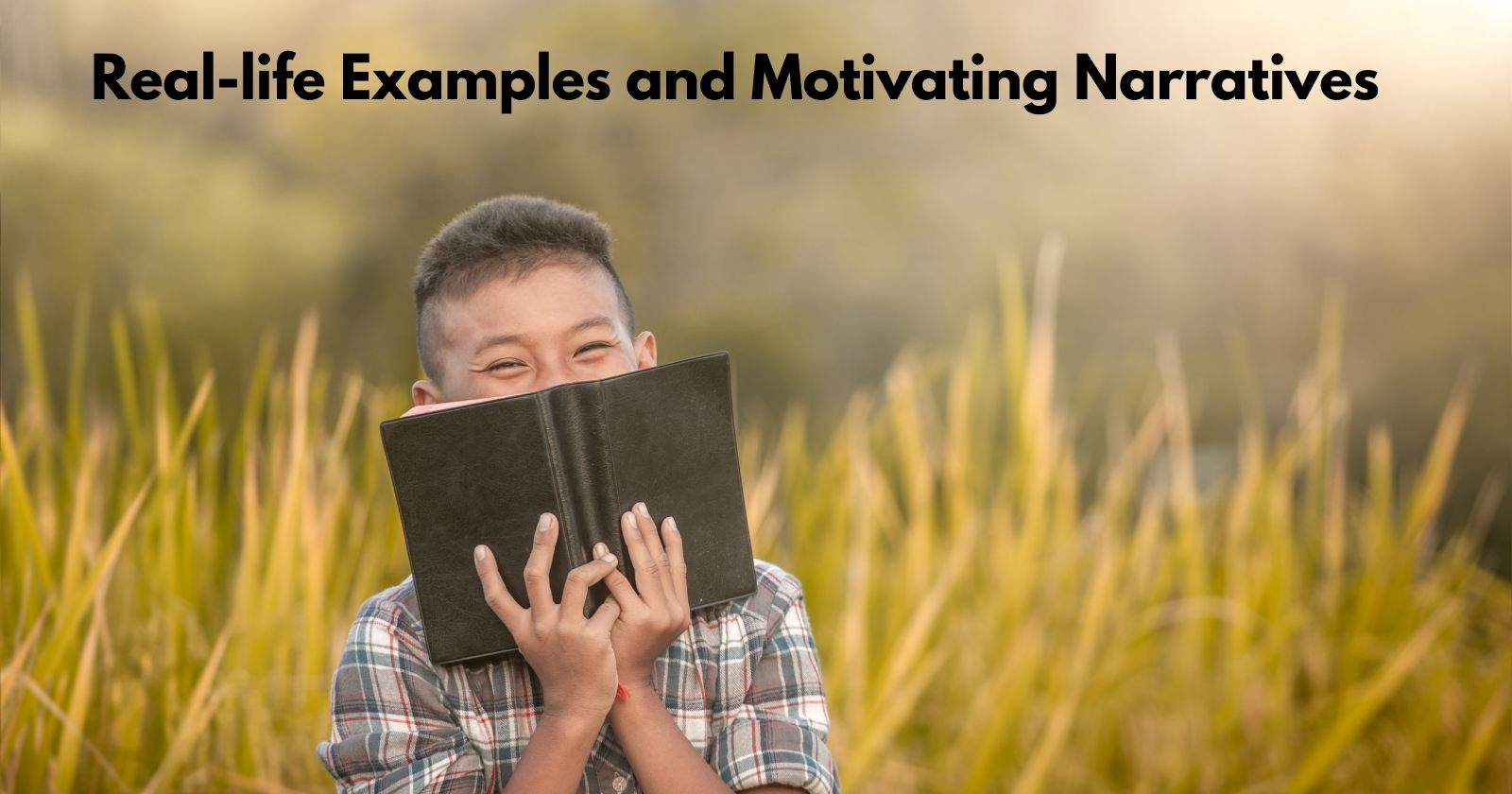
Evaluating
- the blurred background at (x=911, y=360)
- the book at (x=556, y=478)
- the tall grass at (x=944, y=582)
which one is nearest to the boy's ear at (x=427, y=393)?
the book at (x=556, y=478)

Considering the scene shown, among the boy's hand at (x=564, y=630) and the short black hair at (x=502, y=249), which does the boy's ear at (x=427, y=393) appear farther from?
the boy's hand at (x=564, y=630)

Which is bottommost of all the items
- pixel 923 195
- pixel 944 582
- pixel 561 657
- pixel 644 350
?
pixel 944 582

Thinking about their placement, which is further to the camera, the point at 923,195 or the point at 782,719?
the point at 923,195

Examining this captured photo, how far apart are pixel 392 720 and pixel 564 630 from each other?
0.75 feet

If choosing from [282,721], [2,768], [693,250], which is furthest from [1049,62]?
[2,768]

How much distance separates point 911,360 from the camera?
10.7 feet

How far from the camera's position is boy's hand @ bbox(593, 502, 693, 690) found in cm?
104

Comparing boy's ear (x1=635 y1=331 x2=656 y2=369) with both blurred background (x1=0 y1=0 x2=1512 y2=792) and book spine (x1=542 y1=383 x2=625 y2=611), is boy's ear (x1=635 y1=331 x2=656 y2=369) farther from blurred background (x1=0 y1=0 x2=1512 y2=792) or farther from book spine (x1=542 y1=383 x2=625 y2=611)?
blurred background (x1=0 y1=0 x2=1512 y2=792)

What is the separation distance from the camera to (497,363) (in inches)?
45.9

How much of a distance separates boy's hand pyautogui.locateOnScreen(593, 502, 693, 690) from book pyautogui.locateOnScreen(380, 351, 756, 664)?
1 centimetres

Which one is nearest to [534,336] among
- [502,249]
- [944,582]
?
[502,249]

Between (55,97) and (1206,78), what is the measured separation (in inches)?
113

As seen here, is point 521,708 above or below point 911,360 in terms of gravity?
below

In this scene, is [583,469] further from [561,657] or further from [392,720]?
[392,720]
